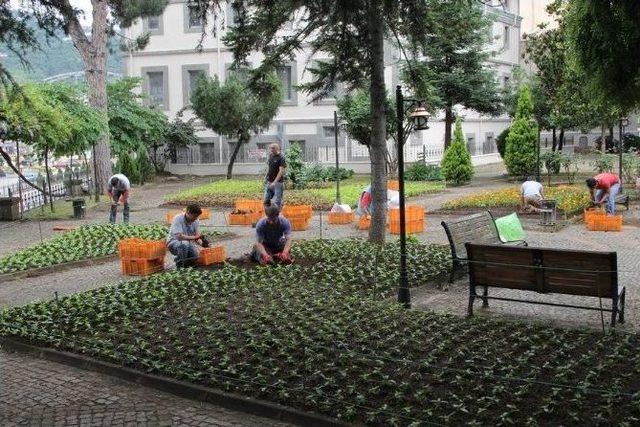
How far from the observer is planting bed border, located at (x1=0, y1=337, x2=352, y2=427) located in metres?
5.63

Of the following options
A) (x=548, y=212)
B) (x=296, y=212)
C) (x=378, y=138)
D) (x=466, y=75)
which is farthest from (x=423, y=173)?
(x=378, y=138)

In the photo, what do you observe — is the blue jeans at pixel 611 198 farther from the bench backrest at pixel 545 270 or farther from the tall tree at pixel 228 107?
the tall tree at pixel 228 107

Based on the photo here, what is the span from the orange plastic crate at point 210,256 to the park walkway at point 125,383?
4.50 ft

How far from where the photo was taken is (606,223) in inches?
633

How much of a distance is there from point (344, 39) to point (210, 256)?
4.28 m

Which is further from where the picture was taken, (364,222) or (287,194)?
(287,194)

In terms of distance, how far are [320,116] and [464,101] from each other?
10.3 meters

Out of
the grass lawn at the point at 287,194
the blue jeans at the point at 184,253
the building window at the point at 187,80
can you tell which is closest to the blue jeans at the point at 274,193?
the grass lawn at the point at 287,194

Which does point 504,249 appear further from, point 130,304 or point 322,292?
point 130,304

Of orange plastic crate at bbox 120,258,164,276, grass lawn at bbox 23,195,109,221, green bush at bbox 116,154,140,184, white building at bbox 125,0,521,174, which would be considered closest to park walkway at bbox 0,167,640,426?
orange plastic crate at bbox 120,258,164,276

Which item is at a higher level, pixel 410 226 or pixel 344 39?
pixel 344 39

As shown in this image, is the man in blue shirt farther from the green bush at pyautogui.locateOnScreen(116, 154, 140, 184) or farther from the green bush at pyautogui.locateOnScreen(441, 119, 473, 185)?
the green bush at pyautogui.locateOnScreen(116, 154, 140, 184)

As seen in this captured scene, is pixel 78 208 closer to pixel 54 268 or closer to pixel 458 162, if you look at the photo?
pixel 54 268

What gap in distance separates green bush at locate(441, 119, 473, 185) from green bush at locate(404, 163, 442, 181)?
1.87m
